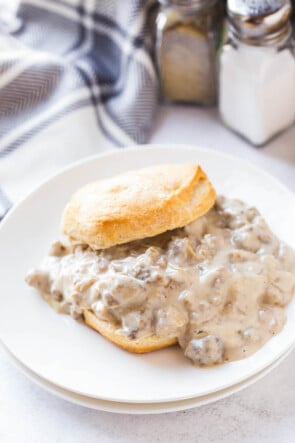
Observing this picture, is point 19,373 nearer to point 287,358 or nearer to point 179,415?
point 179,415

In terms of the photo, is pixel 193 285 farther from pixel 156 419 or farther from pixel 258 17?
pixel 258 17

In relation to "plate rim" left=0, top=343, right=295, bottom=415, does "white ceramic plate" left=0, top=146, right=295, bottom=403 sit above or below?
above

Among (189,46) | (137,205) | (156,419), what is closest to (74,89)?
(189,46)

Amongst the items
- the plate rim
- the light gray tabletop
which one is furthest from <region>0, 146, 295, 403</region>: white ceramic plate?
the light gray tabletop

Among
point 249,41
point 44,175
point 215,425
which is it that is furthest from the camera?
A: point 44,175

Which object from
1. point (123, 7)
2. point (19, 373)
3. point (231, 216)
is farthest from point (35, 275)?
point (123, 7)

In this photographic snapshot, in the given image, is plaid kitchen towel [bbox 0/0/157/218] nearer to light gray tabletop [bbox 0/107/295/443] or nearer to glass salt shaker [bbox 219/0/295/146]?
glass salt shaker [bbox 219/0/295/146]
